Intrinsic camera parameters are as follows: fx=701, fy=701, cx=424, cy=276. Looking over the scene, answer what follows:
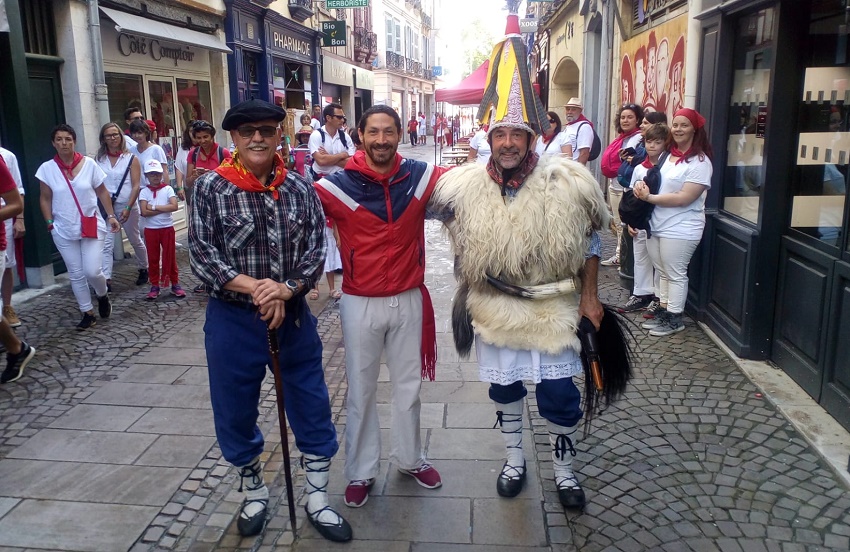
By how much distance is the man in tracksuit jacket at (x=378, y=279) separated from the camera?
3141 mm

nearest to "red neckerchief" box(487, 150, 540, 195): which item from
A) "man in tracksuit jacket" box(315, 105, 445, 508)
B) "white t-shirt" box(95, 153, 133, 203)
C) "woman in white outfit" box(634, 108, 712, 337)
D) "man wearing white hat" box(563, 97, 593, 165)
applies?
"man in tracksuit jacket" box(315, 105, 445, 508)

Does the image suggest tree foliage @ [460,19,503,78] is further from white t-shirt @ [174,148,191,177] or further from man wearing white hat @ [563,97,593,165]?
white t-shirt @ [174,148,191,177]

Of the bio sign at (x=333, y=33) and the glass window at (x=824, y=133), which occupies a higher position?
the bio sign at (x=333, y=33)

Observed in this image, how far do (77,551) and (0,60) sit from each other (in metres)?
6.21

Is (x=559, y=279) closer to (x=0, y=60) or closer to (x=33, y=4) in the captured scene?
(x=0, y=60)

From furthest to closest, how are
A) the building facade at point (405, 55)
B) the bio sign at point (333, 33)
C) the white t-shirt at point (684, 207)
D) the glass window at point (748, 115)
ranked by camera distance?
the building facade at point (405, 55) → the bio sign at point (333, 33) → the white t-shirt at point (684, 207) → the glass window at point (748, 115)

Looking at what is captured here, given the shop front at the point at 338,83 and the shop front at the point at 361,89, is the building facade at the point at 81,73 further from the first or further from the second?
the shop front at the point at 361,89

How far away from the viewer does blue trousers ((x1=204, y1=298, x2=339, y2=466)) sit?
2930 millimetres

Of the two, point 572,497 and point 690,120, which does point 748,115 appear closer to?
point 690,120

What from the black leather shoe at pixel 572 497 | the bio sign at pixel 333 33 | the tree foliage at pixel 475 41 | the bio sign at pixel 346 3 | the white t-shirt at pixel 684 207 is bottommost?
the black leather shoe at pixel 572 497

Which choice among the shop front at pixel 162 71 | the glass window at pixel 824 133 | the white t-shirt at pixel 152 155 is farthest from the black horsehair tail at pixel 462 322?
the shop front at pixel 162 71

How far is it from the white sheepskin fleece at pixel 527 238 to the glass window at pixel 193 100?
33.8 feet

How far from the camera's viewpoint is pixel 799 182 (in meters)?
4.82

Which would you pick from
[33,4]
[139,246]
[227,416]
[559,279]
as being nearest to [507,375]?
[559,279]
